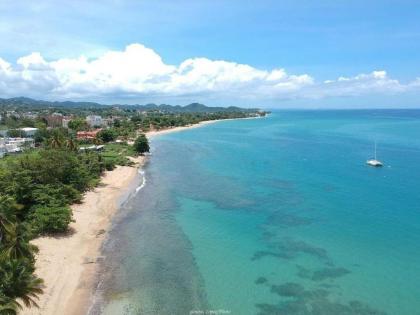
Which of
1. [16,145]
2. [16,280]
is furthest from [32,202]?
[16,145]

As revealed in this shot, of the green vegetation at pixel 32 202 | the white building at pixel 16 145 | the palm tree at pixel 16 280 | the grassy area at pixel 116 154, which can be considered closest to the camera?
the palm tree at pixel 16 280

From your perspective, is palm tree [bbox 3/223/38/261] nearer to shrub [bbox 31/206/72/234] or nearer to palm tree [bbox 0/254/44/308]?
palm tree [bbox 0/254/44/308]

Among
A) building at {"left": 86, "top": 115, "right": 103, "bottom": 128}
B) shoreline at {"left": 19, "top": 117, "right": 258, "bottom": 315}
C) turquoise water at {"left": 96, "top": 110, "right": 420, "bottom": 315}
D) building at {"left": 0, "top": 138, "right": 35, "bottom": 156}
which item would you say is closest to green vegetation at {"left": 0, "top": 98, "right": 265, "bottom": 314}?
shoreline at {"left": 19, "top": 117, "right": 258, "bottom": 315}

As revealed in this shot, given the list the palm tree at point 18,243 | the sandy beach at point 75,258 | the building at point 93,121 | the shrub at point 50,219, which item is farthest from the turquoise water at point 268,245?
the building at point 93,121

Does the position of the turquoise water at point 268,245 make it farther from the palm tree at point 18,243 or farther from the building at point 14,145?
the building at point 14,145

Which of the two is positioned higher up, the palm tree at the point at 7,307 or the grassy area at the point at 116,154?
the palm tree at the point at 7,307

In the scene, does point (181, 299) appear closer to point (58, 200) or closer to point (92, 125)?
point (58, 200)

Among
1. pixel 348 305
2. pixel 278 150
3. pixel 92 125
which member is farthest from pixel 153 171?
pixel 92 125

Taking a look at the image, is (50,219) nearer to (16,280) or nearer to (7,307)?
(16,280)

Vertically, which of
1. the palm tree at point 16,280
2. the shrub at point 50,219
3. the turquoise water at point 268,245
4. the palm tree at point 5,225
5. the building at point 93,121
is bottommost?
the turquoise water at point 268,245
